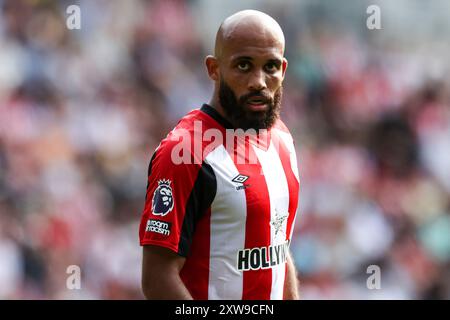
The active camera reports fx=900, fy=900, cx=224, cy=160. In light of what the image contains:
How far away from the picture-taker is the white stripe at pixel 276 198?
3656 millimetres

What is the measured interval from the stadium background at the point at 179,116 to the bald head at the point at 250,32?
14.6 feet

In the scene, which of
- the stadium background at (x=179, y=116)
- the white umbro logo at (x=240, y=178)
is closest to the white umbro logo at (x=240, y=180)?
the white umbro logo at (x=240, y=178)

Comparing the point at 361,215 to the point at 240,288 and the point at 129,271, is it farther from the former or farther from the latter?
the point at 240,288

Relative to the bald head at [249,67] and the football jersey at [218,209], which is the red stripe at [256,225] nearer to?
the football jersey at [218,209]

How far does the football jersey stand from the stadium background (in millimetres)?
4215

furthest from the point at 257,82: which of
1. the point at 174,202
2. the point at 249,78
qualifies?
the point at 174,202

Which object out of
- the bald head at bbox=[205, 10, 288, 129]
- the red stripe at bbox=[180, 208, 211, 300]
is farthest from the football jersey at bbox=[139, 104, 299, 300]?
the bald head at bbox=[205, 10, 288, 129]

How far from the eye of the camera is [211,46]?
31.8 feet

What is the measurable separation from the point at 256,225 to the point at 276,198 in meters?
0.16

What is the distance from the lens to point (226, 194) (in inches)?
138

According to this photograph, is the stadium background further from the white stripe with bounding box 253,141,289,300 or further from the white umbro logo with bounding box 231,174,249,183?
the white umbro logo with bounding box 231,174,249,183

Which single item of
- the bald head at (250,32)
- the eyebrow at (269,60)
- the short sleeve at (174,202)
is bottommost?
the short sleeve at (174,202)

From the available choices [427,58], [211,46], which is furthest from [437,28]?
[211,46]

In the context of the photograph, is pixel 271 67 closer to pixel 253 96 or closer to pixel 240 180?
pixel 253 96
